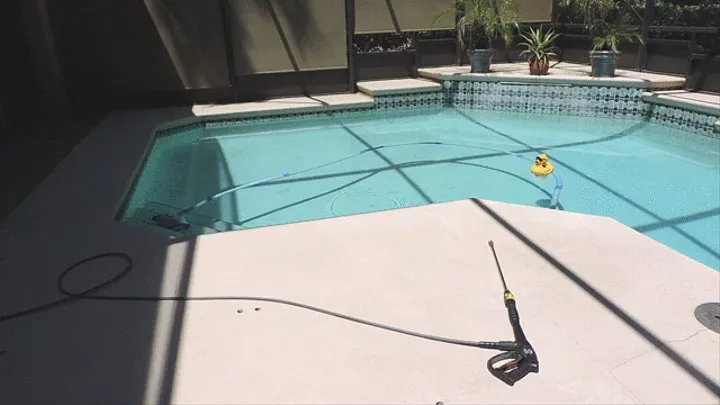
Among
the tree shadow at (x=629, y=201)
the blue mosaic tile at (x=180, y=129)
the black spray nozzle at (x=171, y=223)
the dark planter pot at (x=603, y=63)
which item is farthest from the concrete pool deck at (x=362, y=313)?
the dark planter pot at (x=603, y=63)

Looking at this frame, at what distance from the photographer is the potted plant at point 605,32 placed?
23.0 ft

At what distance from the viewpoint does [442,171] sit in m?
5.19

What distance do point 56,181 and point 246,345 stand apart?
2931mm

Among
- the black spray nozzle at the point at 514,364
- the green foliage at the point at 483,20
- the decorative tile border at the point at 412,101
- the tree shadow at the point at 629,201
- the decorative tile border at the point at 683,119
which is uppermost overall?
the green foliage at the point at 483,20

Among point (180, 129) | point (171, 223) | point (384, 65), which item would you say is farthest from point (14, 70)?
point (384, 65)

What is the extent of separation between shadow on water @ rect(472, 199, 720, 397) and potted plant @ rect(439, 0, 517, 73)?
5213mm

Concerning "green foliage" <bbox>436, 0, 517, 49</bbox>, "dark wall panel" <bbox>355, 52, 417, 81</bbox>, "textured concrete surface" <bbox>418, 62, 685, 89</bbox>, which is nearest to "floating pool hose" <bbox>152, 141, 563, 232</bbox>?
"textured concrete surface" <bbox>418, 62, 685, 89</bbox>

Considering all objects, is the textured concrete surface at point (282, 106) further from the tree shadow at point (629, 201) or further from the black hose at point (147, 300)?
the black hose at point (147, 300)

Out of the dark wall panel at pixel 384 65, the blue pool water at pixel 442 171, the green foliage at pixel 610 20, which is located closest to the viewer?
the blue pool water at pixel 442 171

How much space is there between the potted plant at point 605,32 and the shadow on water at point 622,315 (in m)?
5.04

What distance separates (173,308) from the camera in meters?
2.26

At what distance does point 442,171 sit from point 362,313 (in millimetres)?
3200

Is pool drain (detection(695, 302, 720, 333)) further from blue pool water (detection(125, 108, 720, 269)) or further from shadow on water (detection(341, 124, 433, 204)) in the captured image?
shadow on water (detection(341, 124, 433, 204))

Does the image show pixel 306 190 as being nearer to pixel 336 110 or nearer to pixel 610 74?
pixel 336 110
